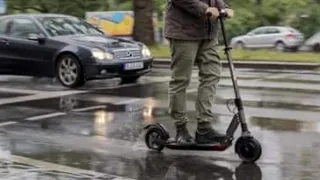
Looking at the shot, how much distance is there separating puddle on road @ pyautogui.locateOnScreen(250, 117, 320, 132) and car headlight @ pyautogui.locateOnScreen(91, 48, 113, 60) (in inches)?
186

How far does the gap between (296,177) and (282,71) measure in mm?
10396

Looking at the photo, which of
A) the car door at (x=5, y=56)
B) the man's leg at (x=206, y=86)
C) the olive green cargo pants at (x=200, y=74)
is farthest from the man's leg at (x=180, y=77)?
the car door at (x=5, y=56)

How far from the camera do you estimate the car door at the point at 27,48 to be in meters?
13.1

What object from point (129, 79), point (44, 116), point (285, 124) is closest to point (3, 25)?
point (129, 79)

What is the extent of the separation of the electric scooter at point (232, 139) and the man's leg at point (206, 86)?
0.10 metres

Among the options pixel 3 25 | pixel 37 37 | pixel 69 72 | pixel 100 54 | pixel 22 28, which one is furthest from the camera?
pixel 3 25

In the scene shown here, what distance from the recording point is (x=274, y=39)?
35656mm

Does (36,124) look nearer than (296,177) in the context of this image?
No

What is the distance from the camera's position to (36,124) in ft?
26.5

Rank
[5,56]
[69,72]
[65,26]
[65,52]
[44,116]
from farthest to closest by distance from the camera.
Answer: [5,56], [65,26], [65,52], [69,72], [44,116]

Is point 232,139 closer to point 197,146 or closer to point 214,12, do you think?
point 197,146

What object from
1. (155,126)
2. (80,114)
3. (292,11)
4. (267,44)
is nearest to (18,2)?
(267,44)

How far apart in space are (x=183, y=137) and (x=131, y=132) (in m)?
1.43

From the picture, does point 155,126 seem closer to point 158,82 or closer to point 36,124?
point 36,124
